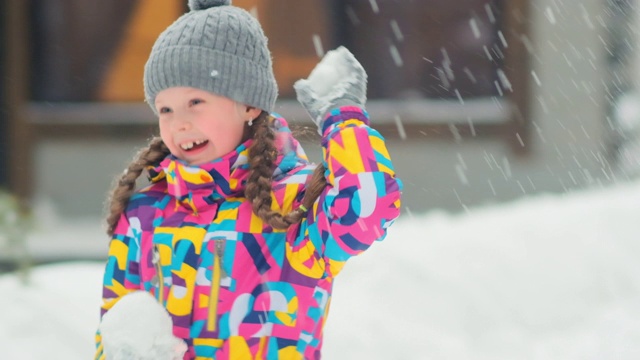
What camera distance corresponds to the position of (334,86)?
78.4 inches

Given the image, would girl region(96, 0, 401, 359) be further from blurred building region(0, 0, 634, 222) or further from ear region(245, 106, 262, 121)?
blurred building region(0, 0, 634, 222)

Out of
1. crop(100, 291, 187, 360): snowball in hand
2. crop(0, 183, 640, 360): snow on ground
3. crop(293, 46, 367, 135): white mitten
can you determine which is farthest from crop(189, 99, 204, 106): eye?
crop(0, 183, 640, 360): snow on ground

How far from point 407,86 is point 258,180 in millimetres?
5904

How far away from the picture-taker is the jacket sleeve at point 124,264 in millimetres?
2168

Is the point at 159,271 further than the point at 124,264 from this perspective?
No

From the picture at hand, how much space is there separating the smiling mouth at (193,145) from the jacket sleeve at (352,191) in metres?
0.31

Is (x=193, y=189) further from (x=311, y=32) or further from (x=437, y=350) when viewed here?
(x=311, y=32)

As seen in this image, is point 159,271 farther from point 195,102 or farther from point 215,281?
point 195,102

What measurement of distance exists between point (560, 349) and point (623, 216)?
1.40m

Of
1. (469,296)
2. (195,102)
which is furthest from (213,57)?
(469,296)

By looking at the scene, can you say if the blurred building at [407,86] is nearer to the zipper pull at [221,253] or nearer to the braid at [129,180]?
the braid at [129,180]

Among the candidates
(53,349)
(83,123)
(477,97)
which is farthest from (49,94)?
(53,349)

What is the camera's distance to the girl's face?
6.71 ft

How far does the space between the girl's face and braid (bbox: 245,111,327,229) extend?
0.07m
